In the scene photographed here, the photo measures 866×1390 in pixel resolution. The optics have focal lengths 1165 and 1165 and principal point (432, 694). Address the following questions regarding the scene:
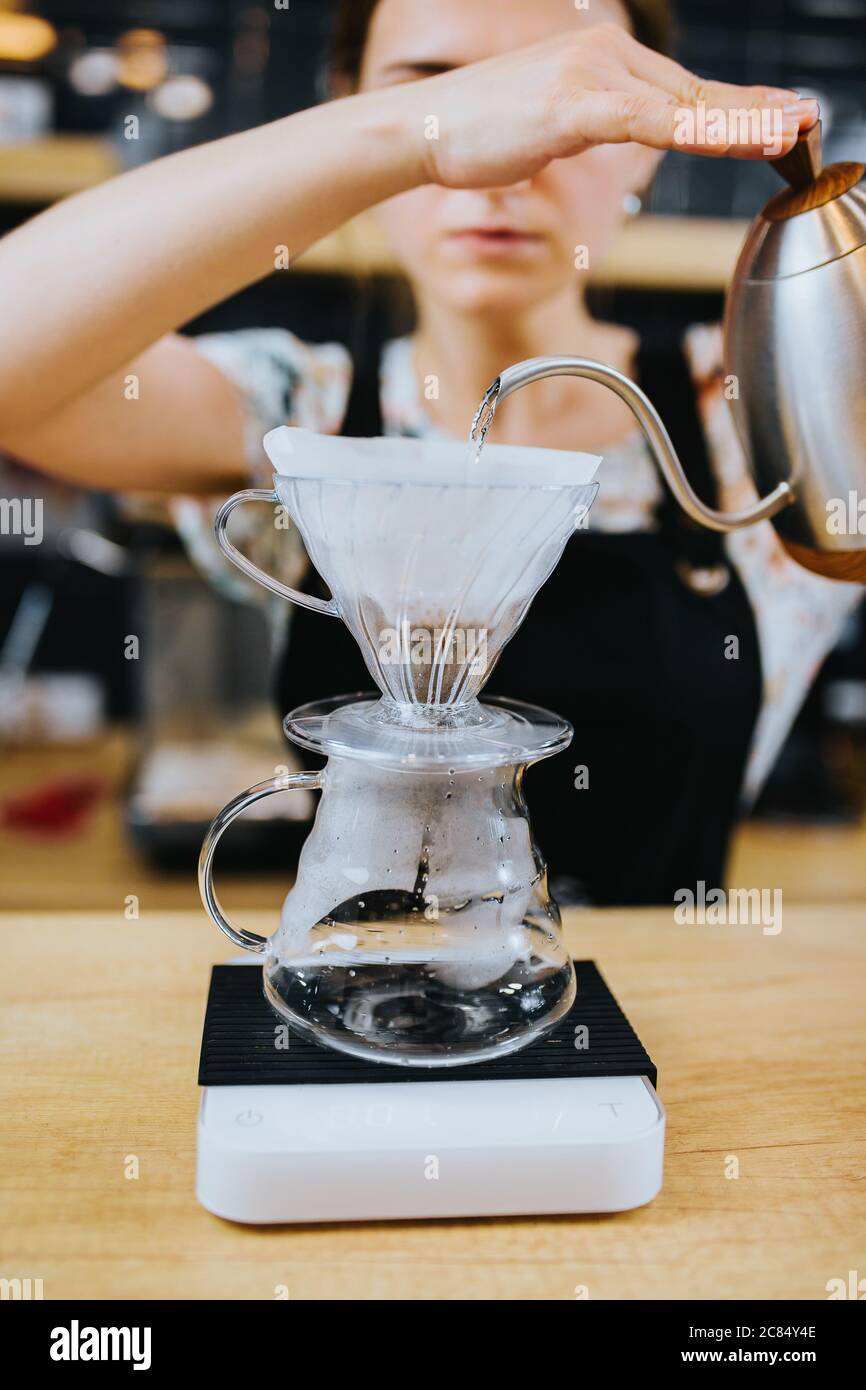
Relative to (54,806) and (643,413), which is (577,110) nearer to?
(643,413)

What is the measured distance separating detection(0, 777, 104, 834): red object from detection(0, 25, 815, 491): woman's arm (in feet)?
4.31

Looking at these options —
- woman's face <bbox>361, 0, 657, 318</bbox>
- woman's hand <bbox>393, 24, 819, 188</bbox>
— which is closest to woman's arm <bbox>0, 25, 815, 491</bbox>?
woman's hand <bbox>393, 24, 819, 188</bbox>

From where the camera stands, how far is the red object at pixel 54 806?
2.11 metres

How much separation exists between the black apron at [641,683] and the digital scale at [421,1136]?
66cm

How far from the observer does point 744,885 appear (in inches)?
83.2

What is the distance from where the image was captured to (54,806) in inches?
85.2

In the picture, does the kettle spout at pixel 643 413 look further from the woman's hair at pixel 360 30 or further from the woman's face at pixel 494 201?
the woman's hair at pixel 360 30

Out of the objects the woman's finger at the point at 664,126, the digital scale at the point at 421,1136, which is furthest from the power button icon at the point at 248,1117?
the woman's finger at the point at 664,126

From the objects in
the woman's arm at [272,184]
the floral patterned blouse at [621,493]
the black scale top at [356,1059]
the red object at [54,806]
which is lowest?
the red object at [54,806]

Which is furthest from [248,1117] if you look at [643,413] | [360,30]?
[360,30]

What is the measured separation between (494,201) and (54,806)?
1.50 metres

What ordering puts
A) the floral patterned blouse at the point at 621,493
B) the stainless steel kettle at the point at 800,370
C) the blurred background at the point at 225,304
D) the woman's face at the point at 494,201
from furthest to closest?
the blurred background at the point at 225,304, the floral patterned blouse at the point at 621,493, the woman's face at the point at 494,201, the stainless steel kettle at the point at 800,370

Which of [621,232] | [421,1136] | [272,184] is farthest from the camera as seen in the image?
[621,232]
